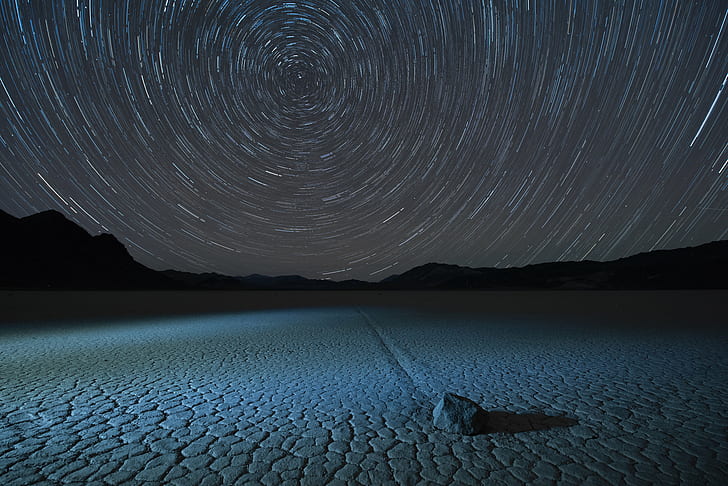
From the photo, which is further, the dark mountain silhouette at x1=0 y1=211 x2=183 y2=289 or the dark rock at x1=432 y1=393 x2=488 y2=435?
the dark mountain silhouette at x1=0 y1=211 x2=183 y2=289

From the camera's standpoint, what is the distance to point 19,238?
10356cm

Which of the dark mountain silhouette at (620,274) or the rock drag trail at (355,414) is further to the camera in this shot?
the dark mountain silhouette at (620,274)

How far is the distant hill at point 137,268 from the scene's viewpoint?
95.2 meters

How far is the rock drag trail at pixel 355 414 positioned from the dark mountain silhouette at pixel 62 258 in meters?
99.2

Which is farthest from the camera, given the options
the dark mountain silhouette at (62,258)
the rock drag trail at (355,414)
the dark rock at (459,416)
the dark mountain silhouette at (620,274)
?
the dark mountain silhouette at (620,274)

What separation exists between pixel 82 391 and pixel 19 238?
130 meters

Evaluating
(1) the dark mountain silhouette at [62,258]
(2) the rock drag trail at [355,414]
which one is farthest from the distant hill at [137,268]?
(2) the rock drag trail at [355,414]

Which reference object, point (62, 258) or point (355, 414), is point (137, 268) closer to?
point (62, 258)

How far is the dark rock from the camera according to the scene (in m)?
4.05

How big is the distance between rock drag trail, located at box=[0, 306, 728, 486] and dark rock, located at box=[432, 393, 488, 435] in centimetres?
11

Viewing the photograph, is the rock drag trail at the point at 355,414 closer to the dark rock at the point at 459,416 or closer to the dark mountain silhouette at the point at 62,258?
the dark rock at the point at 459,416

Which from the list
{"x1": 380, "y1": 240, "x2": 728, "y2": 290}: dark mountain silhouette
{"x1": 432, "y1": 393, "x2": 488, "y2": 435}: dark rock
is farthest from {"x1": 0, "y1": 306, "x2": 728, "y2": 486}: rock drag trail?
{"x1": 380, "y1": 240, "x2": 728, "y2": 290}: dark mountain silhouette

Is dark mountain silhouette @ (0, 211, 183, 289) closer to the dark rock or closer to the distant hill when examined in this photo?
the distant hill

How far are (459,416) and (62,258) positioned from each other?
419ft
